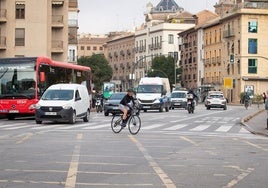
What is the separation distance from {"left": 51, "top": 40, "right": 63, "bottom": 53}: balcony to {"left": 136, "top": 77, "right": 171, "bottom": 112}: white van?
2271cm

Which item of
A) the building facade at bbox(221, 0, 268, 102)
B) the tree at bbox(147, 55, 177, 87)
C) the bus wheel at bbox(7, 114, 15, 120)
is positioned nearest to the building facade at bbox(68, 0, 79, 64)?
the building facade at bbox(221, 0, 268, 102)

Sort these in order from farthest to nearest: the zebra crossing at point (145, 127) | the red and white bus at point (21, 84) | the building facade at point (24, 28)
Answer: the building facade at point (24, 28), the red and white bus at point (21, 84), the zebra crossing at point (145, 127)

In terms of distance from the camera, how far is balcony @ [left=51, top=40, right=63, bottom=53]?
76312mm

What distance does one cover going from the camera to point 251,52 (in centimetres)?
10325

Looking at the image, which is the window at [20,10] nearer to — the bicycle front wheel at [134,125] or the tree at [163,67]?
the bicycle front wheel at [134,125]

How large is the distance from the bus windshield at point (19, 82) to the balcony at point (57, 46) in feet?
131

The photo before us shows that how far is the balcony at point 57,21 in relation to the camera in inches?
3009

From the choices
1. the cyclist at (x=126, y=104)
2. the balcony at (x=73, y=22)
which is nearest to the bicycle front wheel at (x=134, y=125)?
the cyclist at (x=126, y=104)

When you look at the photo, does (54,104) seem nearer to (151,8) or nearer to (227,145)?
(227,145)

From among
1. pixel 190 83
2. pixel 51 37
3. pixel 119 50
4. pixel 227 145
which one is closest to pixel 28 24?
pixel 51 37

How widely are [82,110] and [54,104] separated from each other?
8.53 ft

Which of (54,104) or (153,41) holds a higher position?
(153,41)

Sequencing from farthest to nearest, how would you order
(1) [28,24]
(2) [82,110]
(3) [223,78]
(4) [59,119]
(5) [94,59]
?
(5) [94,59]
(3) [223,78]
(1) [28,24]
(2) [82,110]
(4) [59,119]

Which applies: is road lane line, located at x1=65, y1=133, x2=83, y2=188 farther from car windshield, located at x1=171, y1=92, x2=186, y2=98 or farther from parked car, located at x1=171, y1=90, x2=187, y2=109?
car windshield, located at x1=171, y1=92, x2=186, y2=98
